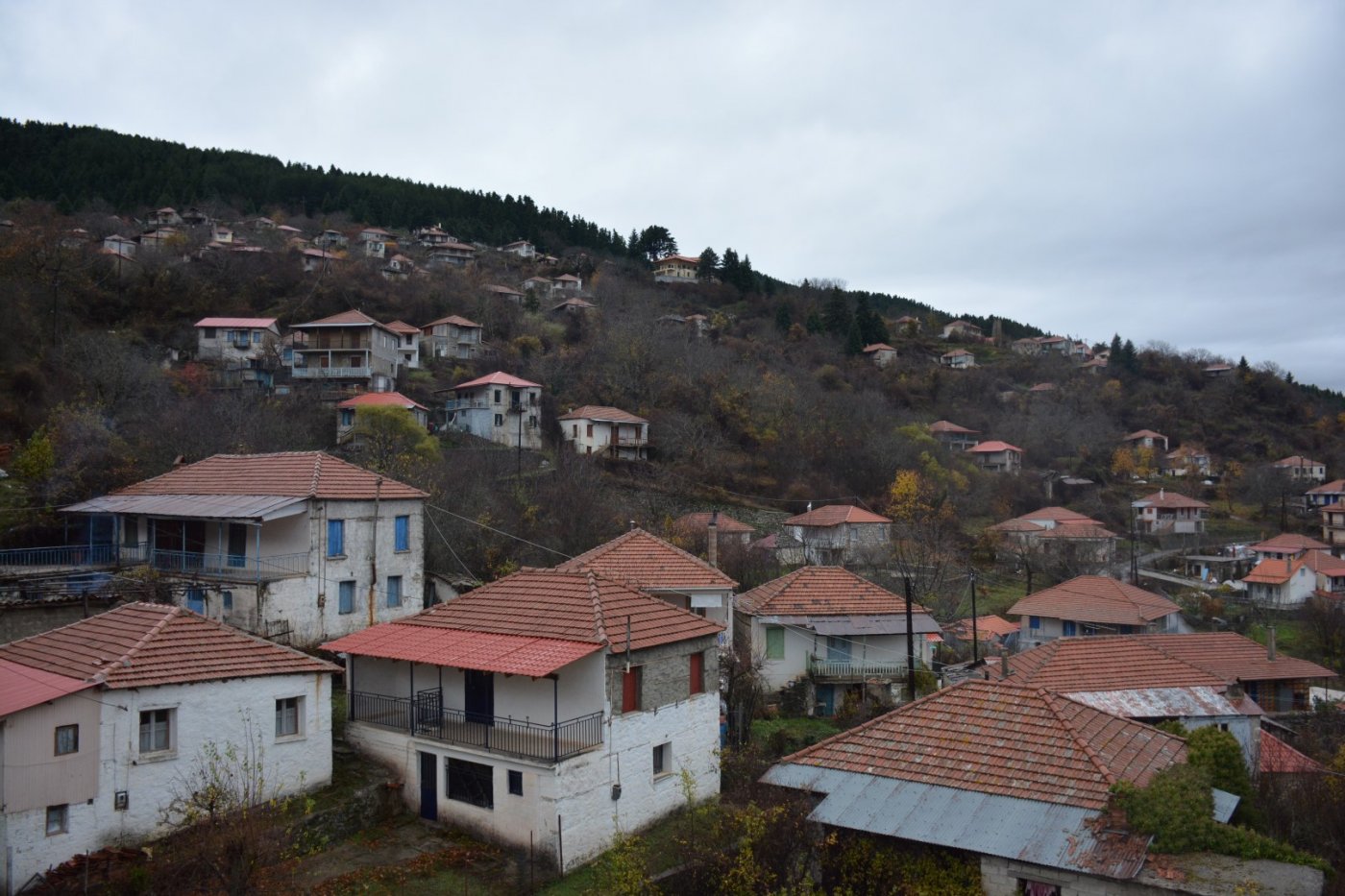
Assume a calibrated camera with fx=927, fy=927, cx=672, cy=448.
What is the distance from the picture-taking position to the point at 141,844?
1509 cm

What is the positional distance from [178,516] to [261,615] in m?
4.22

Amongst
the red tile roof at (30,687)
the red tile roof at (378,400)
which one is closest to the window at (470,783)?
the red tile roof at (30,687)

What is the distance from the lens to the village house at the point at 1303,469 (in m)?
90.9

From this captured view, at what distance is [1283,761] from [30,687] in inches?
1057

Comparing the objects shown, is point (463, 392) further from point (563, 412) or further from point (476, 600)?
point (476, 600)

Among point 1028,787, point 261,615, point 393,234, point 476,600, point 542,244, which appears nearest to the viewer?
point 1028,787

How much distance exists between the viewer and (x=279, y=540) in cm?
2650

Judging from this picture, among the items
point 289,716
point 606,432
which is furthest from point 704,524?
point 289,716

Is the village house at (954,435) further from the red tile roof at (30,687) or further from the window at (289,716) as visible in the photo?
the red tile roof at (30,687)

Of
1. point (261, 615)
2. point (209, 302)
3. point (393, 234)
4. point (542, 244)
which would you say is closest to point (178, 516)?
point (261, 615)

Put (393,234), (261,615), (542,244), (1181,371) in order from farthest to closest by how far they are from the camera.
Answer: (542,244) < (1181,371) < (393,234) < (261,615)

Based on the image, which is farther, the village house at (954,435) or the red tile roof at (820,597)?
the village house at (954,435)

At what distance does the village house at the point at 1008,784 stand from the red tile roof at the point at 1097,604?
24.5m

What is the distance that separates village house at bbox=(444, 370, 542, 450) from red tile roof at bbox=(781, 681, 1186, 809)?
43.7 m
